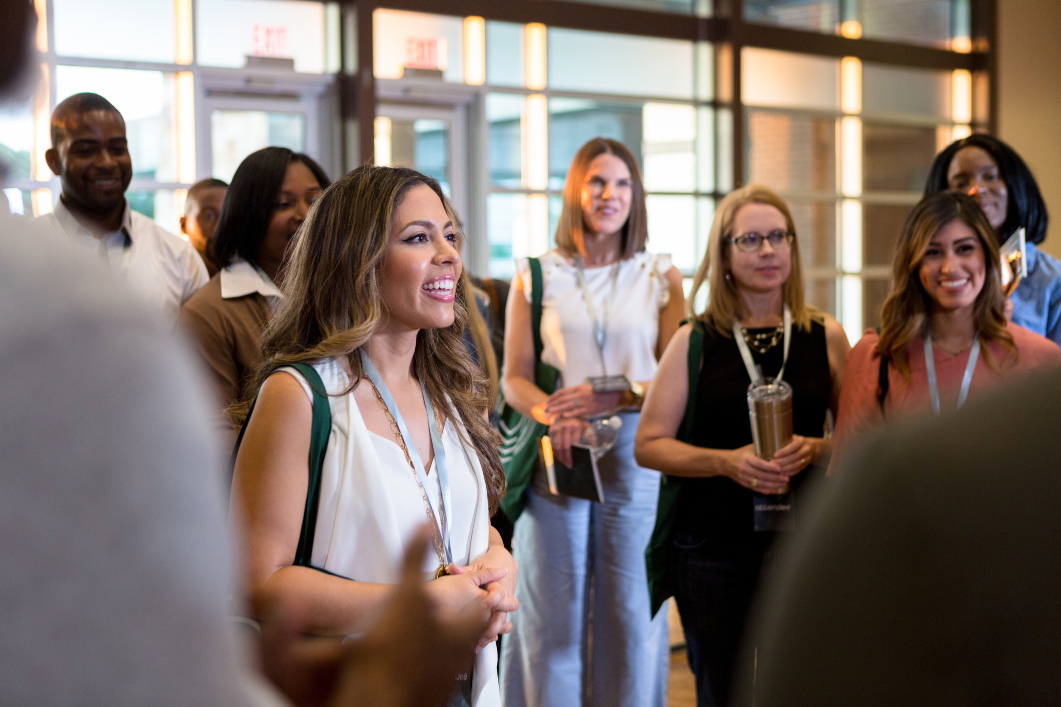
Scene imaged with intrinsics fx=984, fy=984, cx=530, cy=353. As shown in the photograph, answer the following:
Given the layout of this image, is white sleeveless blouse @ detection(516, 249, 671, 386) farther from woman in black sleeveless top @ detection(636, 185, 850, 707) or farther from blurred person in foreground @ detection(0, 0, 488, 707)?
blurred person in foreground @ detection(0, 0, 488, 707)

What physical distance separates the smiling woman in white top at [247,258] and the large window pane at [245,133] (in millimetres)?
3229

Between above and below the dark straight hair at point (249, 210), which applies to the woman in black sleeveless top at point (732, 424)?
below

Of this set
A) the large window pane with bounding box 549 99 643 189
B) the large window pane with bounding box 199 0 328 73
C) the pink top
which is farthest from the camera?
the large window pane with bounding box 549 99 643 189

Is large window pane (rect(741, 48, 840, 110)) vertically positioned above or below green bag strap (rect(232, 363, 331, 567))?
above

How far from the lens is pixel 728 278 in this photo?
284 centimetres

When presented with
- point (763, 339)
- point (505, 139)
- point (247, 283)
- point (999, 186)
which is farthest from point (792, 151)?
point (247, 283)

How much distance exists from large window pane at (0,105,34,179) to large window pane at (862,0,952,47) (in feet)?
28.2

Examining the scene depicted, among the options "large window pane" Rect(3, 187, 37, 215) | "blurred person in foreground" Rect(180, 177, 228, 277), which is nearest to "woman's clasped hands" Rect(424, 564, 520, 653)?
"large window pane" Rect(3, 187, 37, 215)

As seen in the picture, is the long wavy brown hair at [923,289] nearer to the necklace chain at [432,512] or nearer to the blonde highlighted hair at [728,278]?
the blonde highlighted hair at [728,278]

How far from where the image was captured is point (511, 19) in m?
6.61

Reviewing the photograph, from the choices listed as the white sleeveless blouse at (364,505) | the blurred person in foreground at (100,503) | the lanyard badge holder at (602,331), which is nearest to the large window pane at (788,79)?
the lanyard badge holder at (602,331)

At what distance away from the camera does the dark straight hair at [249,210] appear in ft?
8.72

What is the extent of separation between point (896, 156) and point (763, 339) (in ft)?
21.0

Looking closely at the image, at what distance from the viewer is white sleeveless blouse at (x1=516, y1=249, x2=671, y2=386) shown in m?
3.24
